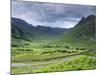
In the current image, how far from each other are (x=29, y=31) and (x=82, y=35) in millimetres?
725

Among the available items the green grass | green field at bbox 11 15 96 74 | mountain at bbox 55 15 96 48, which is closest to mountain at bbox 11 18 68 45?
green field at bbox 11 15 96 74

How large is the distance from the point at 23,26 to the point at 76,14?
73cm

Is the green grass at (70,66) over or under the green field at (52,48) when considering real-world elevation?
under

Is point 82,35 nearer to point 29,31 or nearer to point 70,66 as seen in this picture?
point 70,66

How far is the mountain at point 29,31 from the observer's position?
8.26 feet

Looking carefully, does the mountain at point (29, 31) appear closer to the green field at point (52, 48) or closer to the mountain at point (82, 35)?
the green field at point (52, 48)

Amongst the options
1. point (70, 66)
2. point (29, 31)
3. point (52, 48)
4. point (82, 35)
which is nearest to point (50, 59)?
point (52, 48)

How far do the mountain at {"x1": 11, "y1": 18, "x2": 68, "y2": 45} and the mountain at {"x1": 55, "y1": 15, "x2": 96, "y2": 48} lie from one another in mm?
105

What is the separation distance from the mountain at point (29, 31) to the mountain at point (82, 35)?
105mm

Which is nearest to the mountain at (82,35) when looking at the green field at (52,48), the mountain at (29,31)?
the green field at (52,48)

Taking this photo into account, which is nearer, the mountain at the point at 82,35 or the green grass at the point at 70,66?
the green grass at the point at 70,66

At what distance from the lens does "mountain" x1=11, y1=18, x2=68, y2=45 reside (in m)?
2.52

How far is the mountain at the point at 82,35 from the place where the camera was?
2.76 metres

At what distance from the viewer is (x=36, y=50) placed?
2611 millimetres
